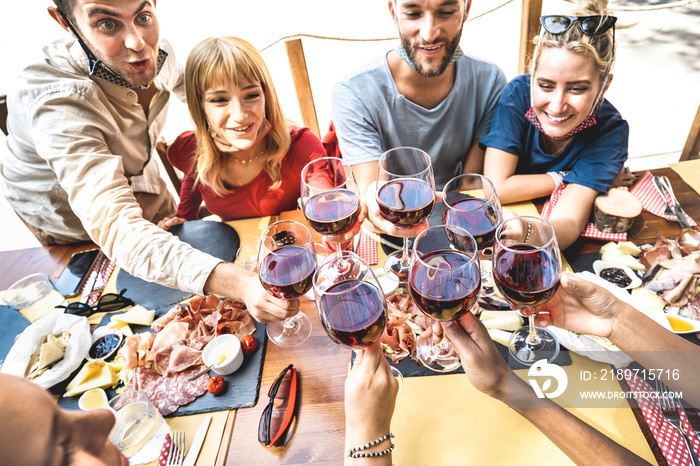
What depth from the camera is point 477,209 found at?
1115mm

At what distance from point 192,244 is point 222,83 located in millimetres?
687

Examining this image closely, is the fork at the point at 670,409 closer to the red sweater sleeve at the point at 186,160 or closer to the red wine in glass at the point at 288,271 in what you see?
the red wine in glass at the point at 288,271

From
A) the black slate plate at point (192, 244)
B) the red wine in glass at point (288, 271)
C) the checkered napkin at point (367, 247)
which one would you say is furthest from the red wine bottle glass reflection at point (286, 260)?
the black slate plate at point (192, 244)

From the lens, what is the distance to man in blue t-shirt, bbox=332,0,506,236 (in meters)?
1.83

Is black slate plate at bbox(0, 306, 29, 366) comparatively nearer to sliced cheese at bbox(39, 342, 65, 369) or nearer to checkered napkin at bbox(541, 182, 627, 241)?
sliced cheese at bbox(39, 342, 65, 369)

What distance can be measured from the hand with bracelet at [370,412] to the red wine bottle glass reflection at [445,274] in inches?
6.9

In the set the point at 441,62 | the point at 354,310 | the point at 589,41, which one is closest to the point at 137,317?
the point at 354,310

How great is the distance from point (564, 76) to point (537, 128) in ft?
0.89

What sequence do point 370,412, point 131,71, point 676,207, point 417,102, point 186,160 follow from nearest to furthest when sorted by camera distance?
point 370,412 < point 676,207 < point 131,71 < point 417,102 < point 186,160

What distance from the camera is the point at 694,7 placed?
537cm

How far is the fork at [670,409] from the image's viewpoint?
877 millimetres

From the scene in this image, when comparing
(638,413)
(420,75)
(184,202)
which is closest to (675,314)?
(638,413)

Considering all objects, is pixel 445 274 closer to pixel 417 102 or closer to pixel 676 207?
pixel 676 207

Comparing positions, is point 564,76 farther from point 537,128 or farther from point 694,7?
point 694,7
